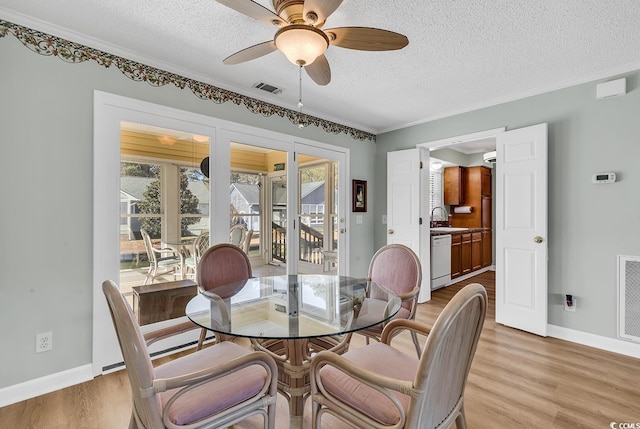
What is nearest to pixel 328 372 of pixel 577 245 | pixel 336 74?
pixel 336 74

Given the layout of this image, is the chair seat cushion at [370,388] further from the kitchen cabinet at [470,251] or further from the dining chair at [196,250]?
the kitchen cabinet at [470,251]

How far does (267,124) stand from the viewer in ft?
11.2

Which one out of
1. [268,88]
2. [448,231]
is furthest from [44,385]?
[448,231]

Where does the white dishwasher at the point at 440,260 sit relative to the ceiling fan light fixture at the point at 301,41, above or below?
below

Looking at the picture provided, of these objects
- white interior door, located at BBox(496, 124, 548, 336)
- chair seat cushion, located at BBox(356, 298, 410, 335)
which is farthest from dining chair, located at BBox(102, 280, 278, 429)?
white interior door, located at BBox(496, 124, 548, 336)

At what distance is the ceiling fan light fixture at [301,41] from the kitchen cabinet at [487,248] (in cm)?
577

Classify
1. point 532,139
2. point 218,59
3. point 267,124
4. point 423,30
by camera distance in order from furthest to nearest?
1. point 267,124
2. point 532,139
3. point 218,59
4. point 423,30

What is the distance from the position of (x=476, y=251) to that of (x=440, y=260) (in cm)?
165

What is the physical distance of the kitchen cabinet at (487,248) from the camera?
6.29 metres

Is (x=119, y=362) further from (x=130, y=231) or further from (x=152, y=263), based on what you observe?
(x=130, y=231)

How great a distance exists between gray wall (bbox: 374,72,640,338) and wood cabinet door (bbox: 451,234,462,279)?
2.19m

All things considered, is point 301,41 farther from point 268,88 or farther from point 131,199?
point 131,199

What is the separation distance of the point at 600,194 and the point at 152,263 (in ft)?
13.5

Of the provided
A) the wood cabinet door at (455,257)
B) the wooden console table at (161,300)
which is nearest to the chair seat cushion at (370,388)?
the wooden console table at (161,300)
